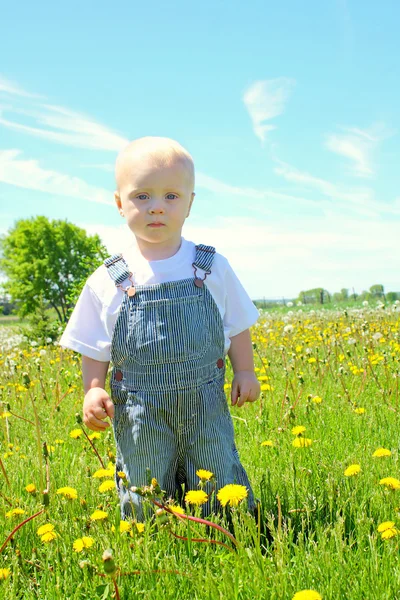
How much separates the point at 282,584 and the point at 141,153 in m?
1.53

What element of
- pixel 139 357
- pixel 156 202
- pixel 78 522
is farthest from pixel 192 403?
pixel 156 202

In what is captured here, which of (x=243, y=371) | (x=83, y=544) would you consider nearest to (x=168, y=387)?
(x=243, y=371)

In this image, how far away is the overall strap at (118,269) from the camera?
2.39 m

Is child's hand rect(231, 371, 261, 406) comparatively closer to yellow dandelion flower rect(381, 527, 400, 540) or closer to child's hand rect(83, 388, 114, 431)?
child's hand rect(83, 388, 114, 431)

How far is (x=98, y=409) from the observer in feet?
7.53

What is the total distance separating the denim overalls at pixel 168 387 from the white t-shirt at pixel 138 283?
2.4 inches

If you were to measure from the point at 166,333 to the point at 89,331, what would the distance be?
374 mm

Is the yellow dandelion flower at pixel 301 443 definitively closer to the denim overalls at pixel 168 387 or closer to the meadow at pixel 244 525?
the meadow at pixel 244 525

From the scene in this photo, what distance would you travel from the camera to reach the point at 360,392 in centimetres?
430

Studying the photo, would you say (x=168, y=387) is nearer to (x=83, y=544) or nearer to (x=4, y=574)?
(x=83, y=544)

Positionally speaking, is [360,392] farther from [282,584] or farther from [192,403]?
[282,584]

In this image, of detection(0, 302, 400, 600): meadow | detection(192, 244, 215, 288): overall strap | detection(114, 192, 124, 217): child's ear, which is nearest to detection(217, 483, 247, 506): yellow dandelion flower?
detection(0, 302, 400, 600): meadow

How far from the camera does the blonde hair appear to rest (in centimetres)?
227

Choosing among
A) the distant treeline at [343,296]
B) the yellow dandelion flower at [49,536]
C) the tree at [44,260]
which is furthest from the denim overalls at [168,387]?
the tree at [44,260]
